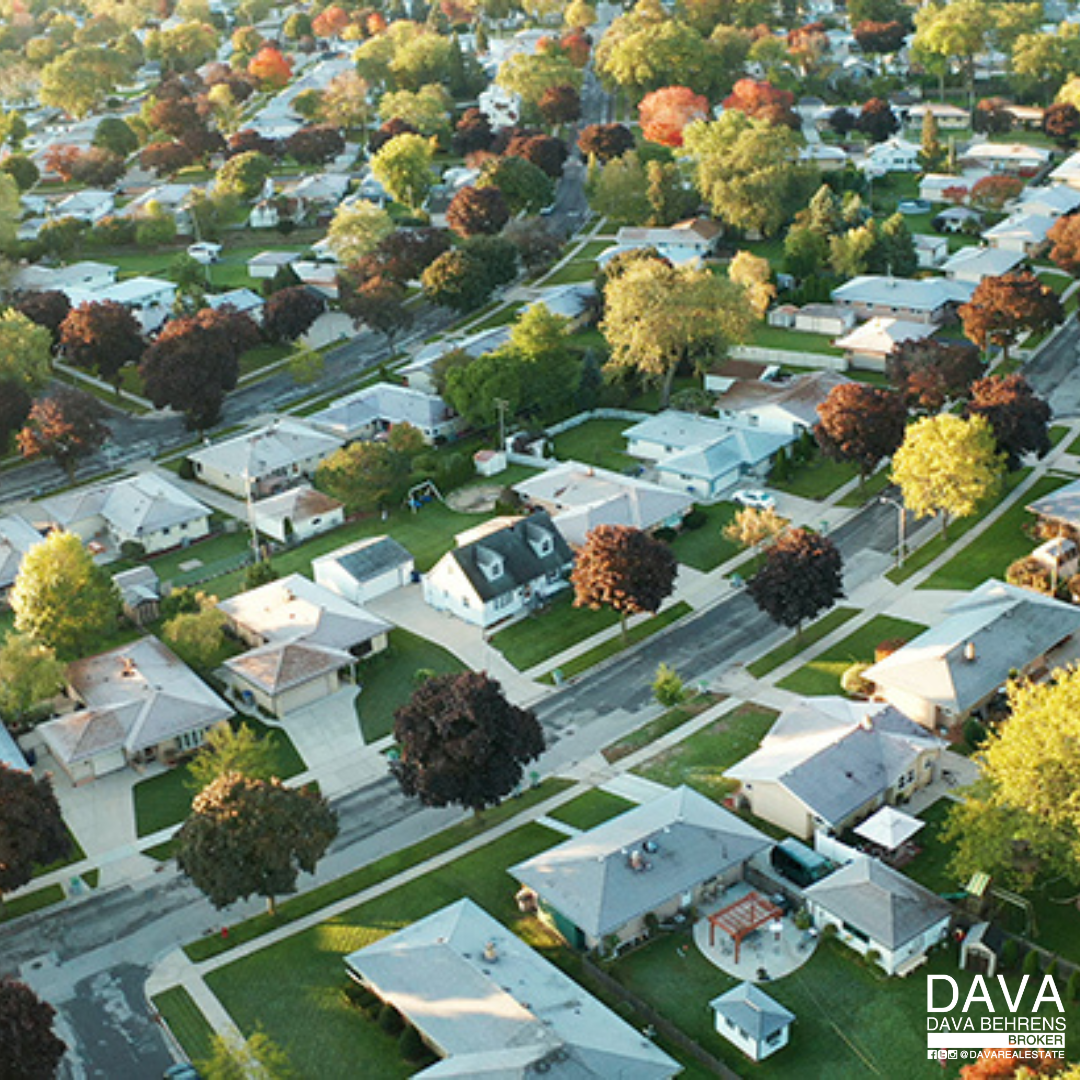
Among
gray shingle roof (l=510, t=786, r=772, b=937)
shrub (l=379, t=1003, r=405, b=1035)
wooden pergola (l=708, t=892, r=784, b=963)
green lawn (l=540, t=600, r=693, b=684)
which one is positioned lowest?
green lawn (l=540, t=600, r=693, b=684)

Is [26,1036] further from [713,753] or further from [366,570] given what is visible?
[366,570]

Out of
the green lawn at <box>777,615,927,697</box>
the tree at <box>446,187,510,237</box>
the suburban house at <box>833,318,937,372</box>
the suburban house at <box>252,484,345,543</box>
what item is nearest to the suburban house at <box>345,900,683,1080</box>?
the green lawn at <box>777,615,927,697</box>

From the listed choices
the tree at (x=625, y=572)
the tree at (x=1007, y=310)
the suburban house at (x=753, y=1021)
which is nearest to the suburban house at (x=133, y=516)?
the tree at (x=625, y=572)

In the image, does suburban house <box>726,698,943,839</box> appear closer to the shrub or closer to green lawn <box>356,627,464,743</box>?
the shrub

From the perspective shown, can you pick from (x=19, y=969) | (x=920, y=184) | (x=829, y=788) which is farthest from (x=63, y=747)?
(x=920, y=184)

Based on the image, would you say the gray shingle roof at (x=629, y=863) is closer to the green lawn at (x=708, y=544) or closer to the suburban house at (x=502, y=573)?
the suburban house at (x=502, y=573)

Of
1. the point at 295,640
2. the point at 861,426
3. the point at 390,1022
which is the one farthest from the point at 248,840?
the point at 861,426

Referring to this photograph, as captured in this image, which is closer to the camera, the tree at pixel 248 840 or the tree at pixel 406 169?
the tree at pixel 248 840
